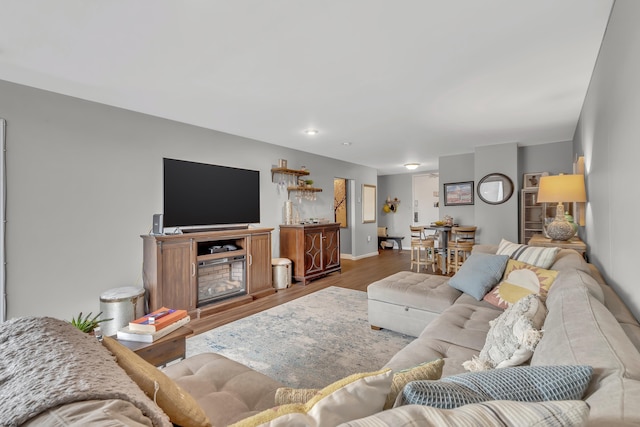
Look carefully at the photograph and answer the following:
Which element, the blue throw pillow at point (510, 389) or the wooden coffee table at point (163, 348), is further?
the wooden coffee table at point (163, 348)

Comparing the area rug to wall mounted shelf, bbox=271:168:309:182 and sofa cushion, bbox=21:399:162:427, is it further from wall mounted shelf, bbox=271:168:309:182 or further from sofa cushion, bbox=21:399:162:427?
wall mounted shelf, bbox=271:168:309:182

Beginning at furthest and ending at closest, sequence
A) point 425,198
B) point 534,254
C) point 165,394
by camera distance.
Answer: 1. point 425,198
2. point 534,254
3. point 165,394

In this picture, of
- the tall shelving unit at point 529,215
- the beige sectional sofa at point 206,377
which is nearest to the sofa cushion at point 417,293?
the beige sectional sofa at point 206,377

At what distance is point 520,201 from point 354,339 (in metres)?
4.51

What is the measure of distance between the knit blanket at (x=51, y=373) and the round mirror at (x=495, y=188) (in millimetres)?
6097

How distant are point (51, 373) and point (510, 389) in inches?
40.4

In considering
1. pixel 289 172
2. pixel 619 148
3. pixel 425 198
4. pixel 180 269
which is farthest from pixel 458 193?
pixel 180 269

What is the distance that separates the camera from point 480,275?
2607 mm

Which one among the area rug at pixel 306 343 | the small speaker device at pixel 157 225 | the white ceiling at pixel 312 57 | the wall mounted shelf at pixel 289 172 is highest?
the white ceiling at pixel 312 57

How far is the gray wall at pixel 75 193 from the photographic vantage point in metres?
2.73

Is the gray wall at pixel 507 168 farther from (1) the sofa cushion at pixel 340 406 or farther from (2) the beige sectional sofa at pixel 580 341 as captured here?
(1) the sofa cushion at pixel 340 406

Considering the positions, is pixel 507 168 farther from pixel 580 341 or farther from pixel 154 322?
pixel 154 322

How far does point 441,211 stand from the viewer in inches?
265

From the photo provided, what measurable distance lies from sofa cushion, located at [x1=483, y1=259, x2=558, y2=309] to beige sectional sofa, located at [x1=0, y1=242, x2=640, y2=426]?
494 millimetres
